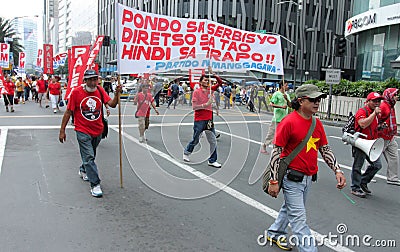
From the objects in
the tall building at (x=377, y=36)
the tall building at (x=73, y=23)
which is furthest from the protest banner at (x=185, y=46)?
the tall building at (x=73, y=23)

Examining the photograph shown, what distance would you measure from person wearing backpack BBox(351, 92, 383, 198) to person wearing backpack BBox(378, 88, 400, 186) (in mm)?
223

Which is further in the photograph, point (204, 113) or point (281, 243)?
point (204, 113)

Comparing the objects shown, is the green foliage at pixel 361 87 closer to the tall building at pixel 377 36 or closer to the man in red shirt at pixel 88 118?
the tall building at pixel 377 36

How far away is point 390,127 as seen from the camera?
19.5 feet

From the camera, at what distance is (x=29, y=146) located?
8500 mm

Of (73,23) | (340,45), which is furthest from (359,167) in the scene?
(73,23)

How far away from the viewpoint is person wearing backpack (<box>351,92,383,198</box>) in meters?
5.39

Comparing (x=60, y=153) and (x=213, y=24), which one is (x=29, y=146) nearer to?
(x=60, y=153)

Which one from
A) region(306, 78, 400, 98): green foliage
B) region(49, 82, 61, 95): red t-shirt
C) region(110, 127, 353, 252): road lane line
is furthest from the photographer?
region(306, 78, 400, 98): green foliage

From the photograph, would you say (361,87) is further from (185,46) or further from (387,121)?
(185,46)

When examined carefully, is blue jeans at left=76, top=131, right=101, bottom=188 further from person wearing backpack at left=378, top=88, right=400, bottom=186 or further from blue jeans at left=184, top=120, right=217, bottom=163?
person wearing backpack at left=378, top=88, right=400, bottom=186

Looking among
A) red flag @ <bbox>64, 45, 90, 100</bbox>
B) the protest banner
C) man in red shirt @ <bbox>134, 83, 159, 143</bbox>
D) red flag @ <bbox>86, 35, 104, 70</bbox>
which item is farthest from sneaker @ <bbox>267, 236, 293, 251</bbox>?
red flag @ <bbox>64, 45, 90, 100</bbox>

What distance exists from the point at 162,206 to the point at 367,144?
9.65ft

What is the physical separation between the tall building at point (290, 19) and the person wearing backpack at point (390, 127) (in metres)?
41.5
